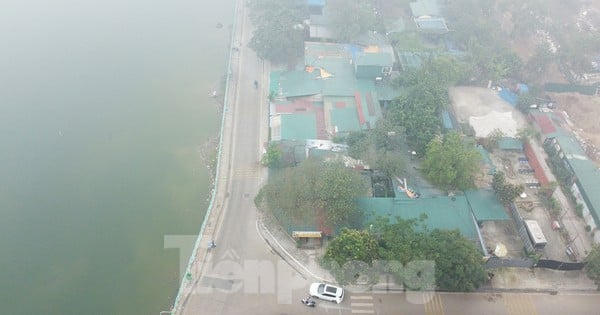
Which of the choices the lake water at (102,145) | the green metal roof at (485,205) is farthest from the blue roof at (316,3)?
the green metal roof at (485,205)

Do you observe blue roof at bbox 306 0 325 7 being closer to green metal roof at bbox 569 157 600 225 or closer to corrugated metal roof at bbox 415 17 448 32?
corrugated metal roof at bbox 415 17 448 32

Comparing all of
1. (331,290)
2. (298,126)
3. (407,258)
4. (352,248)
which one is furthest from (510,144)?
(331,290)

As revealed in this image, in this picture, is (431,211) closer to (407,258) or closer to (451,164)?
(451,164)

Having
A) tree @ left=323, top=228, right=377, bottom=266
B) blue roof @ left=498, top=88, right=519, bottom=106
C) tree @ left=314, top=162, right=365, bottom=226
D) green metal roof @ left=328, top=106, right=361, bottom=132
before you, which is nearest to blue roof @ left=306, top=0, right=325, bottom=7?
green metal roof @ left=328, top=106, right=361, bottom=132

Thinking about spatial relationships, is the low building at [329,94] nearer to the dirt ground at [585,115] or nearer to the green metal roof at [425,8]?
the green metal roof at [425,8]

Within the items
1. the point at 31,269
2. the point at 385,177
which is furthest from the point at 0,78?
the point at 385,177
